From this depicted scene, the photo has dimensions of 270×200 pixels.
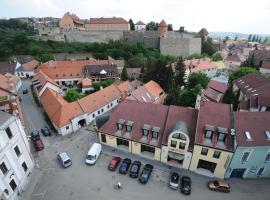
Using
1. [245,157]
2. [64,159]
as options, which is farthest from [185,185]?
[64,159]

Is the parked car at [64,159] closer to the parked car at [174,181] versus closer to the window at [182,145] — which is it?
the parked car at [174,181]

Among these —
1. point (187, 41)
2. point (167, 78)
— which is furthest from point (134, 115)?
point (187, 41)

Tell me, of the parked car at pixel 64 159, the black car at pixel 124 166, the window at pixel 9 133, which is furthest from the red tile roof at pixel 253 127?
the window at pixel 9 133

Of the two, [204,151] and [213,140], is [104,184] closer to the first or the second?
[204,151]

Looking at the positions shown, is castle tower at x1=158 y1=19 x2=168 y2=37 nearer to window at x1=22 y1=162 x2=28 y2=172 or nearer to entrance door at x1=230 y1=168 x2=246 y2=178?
entrance door at x1=230 y1=168 x2=246 y2=178

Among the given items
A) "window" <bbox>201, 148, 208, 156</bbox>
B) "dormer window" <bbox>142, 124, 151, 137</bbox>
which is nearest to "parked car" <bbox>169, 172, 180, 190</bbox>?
"window" <bbox>201, 148, 208, 156</bbox>

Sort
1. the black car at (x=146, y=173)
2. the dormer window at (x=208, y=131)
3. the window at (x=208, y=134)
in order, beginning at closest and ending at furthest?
the dormer window at (x=208, y=131)
the window at (x=208, y=134)
the black car at (x=146, y=173)
